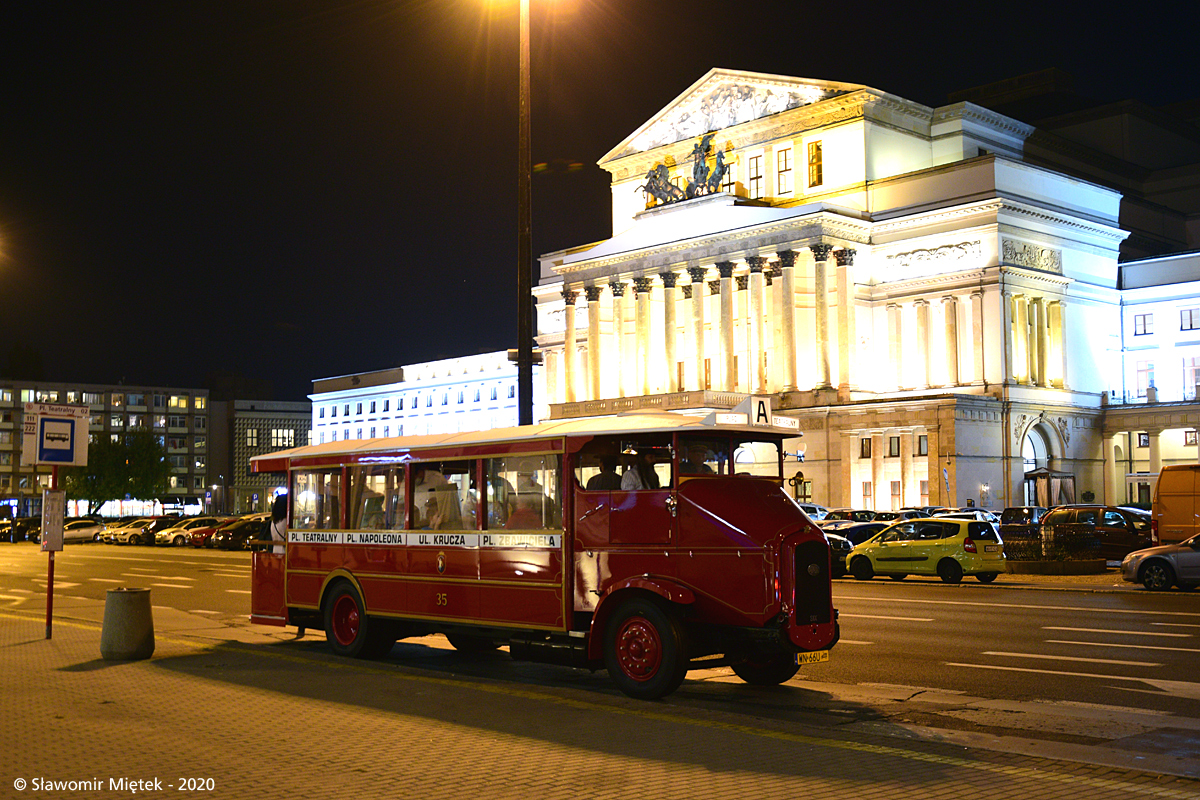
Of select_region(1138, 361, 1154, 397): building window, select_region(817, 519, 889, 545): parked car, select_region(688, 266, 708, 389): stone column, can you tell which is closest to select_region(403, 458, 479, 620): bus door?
select_region(817, 519, 889, 545): parked car

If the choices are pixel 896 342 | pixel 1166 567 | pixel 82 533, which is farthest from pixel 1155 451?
pixel 82 533

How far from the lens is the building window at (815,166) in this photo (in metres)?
69.1

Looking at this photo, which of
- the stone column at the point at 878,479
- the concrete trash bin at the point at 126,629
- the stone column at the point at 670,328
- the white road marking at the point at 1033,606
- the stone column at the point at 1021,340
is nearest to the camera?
the concrete trash bin at the point at 126,629

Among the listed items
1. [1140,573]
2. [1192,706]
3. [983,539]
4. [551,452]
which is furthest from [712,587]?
[983,539]

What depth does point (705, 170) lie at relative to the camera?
70562 mm

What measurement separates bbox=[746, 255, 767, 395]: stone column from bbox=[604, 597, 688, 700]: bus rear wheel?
55.6m

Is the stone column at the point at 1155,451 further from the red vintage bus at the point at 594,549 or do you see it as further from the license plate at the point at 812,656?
the license plate at the point at 812,656

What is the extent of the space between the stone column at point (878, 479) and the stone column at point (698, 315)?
43.7 ft

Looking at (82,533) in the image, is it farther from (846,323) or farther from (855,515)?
(855,515)

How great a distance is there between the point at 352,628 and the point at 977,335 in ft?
166

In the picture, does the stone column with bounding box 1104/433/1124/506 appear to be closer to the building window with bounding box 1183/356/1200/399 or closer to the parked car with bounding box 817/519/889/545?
the building window with bounding box 1183/356/1200/399

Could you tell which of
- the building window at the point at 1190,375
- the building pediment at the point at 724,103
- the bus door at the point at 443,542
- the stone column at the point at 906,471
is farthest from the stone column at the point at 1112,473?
the bus door at the point at 443,542

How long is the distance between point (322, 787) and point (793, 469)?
2144 inches

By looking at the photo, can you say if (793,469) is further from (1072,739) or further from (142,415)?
(142,415)
